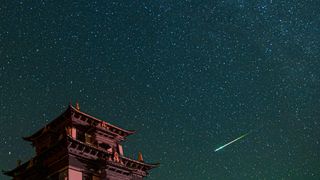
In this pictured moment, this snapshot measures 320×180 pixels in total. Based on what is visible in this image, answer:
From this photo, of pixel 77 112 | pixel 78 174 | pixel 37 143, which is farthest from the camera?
pixel 37 143

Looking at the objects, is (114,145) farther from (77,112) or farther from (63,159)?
(63,159)

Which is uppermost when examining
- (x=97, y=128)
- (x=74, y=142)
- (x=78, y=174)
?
(x=97, y=128)

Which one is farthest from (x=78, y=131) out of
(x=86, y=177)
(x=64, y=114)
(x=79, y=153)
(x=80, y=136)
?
(x=86, y=177)

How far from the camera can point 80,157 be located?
3416 cm

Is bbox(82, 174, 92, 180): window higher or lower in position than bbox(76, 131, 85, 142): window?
lower

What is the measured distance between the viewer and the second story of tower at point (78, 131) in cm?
3797

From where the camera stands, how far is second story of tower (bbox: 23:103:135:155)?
125 feet

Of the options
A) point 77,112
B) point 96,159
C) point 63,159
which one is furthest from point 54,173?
point 77,112

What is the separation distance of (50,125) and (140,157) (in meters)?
10.7

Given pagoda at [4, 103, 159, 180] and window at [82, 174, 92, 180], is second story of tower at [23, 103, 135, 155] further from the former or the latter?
window at [82, 174, 92, 180]

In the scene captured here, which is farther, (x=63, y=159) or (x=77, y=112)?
(x=77, y=112)

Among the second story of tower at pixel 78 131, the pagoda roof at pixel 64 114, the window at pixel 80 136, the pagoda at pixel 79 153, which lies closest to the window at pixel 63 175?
the pagoda at pixel 79 153

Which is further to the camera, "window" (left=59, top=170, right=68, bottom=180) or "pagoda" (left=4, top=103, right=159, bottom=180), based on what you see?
"pagoda" (left=4, top=103, right=159, bottom=180)

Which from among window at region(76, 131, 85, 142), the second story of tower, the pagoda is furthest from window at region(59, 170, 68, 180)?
window at region(76, 131, 85, 142)
